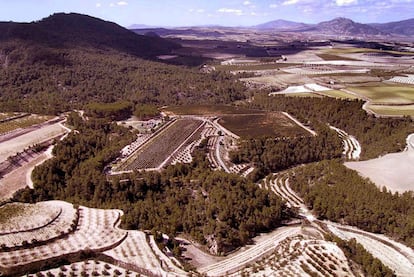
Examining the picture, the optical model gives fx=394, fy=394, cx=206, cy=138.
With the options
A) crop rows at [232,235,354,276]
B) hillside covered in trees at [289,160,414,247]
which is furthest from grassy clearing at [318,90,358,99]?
crop rows at [232,235,354,276]

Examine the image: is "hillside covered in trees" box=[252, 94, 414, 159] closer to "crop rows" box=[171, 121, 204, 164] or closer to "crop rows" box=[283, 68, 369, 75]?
"crop rows" box=[171, 121, 204, 164]

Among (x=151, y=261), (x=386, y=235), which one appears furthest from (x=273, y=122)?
(x=151, y=261)

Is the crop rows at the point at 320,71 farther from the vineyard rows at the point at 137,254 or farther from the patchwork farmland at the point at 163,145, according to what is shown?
the vineyard rows at the point at 137,254

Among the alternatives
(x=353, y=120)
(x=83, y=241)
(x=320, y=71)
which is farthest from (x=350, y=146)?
(x=320, y=71)

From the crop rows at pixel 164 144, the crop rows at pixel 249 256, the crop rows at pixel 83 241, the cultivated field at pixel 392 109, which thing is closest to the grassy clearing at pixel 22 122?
the crop rows at pixel 164 144

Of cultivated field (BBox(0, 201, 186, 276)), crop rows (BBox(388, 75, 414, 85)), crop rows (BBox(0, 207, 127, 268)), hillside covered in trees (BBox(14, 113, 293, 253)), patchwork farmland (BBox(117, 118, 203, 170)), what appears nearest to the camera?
cultivated field (BBox(0, 201, 186, 276))

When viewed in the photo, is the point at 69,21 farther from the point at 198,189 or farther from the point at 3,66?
the point at 198,189
